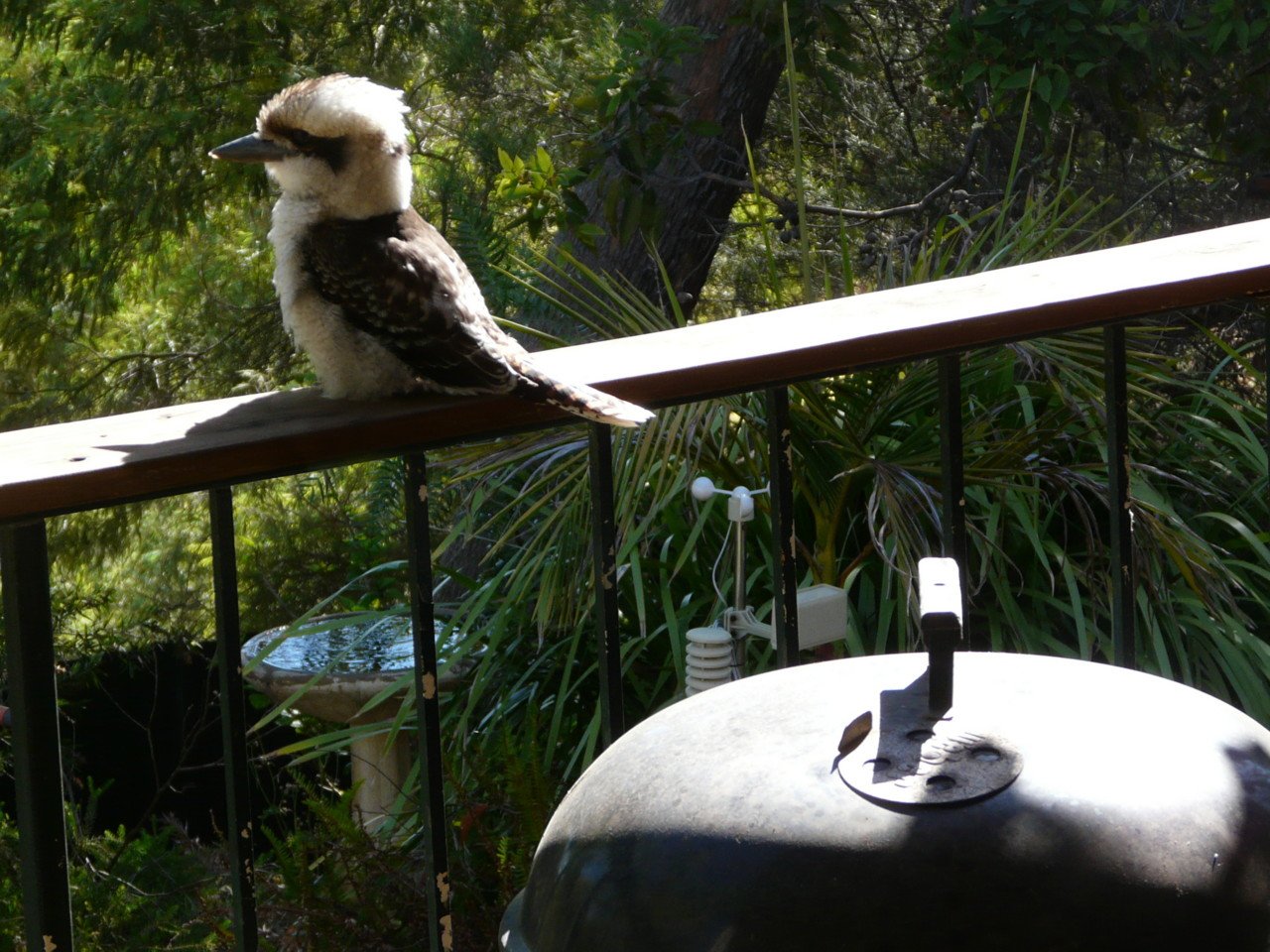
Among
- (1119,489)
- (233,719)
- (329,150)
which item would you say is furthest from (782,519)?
(329,150)

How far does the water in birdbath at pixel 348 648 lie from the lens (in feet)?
14.1

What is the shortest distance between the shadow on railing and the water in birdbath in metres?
2.70

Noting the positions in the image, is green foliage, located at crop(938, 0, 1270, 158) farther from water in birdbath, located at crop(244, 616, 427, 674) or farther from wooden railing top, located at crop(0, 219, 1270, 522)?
wooden railing top, located at crop(0, 219, 1270, 522)

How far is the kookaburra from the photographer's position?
7.00 feet

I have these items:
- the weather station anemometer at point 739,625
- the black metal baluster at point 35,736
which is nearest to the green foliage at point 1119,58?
the weather station anemometer at point 739,625

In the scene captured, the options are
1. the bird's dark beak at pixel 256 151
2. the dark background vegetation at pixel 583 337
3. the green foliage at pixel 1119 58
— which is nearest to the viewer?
the bird's dark beak at pixel 256 151

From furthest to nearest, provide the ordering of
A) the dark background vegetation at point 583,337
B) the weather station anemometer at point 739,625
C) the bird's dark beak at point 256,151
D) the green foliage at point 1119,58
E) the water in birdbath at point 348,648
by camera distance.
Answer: the green foliage at point 1119,58
the water in birdbath at point 348,648
the dark background vegetation at point 583,337
the weather station anemometer at point 739,625
the bird's dark beak at point 256,151

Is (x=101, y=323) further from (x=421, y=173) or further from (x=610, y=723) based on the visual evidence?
(x=610, y=723)

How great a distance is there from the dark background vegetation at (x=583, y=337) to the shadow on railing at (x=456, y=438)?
1.50m

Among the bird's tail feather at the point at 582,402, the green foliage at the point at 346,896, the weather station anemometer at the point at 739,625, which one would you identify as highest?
the bird's tail feather at the point at 582,402

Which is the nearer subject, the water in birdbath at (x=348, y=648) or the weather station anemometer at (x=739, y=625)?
the weather station anemometer at (x=739, y=625)

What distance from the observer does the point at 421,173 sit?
6895mm

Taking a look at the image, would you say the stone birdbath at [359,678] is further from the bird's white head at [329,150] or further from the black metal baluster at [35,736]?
the black metal baluster at [35,736]

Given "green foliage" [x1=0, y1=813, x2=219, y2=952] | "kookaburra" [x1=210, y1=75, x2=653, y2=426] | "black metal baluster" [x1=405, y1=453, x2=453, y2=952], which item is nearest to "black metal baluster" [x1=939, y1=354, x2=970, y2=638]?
"black metal baluster" [x1=405, y1=453, x2=453, y2=952]
